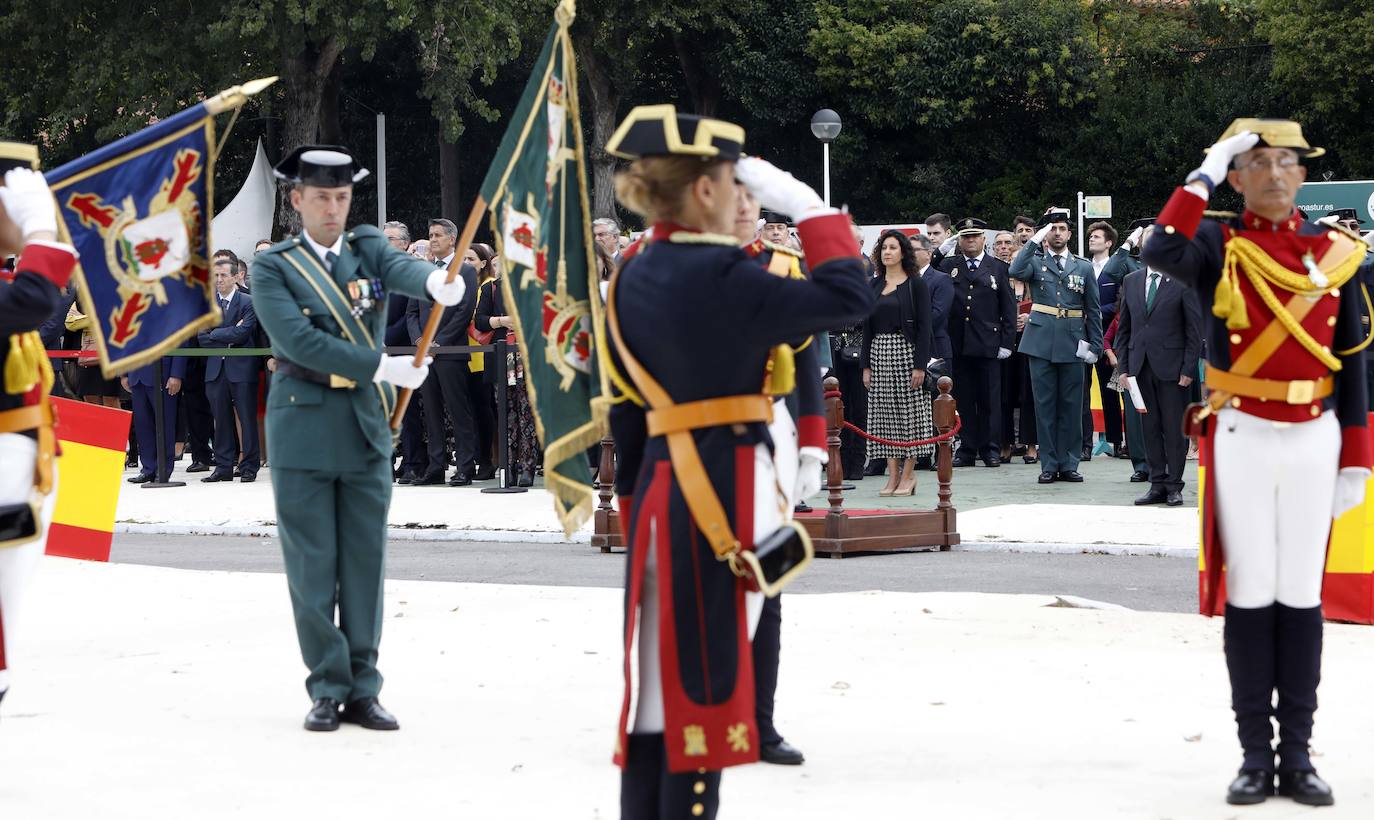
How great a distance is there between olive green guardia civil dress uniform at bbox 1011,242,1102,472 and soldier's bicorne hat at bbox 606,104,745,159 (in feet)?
39.6

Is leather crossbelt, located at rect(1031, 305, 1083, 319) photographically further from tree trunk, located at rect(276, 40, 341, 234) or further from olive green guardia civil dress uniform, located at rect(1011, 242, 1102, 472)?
tree trunk, located at rect(276, 40, 341, 234)

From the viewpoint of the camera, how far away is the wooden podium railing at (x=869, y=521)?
12.3m

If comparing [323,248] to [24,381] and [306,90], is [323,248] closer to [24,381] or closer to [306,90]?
[24,381]

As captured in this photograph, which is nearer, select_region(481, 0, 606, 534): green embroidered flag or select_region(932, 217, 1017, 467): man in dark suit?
select_region(481, 0, 606, 534): green embroidered flag

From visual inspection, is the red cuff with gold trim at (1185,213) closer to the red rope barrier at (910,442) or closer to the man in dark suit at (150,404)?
the red rope barrier at (910,442)

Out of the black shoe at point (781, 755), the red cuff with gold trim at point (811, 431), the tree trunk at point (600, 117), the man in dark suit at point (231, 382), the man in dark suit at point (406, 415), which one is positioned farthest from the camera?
the tree trunk at point (600, 117)

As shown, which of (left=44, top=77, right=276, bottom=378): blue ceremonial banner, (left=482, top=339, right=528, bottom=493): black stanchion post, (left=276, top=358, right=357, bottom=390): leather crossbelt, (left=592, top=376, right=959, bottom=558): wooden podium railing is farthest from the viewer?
(left=482, top=339, right=528, bottom=493): black stanchion post

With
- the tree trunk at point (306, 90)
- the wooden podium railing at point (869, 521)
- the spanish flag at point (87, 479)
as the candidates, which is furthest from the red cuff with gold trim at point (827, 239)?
the tree trunk at point (306, 90)

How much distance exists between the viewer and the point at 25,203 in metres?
5.93

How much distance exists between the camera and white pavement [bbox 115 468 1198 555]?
41.5ft

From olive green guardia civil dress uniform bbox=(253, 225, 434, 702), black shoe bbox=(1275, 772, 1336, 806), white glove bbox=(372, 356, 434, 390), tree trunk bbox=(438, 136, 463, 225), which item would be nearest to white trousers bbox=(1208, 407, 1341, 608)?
black shoe bbox=(1275, 772, 1336, 806)

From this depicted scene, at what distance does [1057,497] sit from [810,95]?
90.0ft

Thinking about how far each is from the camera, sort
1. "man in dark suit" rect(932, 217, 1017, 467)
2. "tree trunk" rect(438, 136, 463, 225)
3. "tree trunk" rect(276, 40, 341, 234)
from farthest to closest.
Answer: "tree trunk" rect(438, 136, 463, 225) → "tree trunk" rect(276, 40, 341, 234) → "man in dark suit" rect(932, 217, 1017, 467)

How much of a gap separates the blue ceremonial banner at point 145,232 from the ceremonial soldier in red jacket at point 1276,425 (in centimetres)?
341
